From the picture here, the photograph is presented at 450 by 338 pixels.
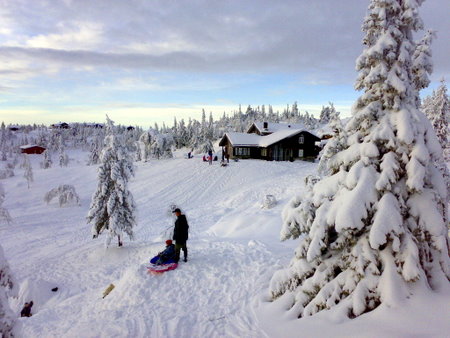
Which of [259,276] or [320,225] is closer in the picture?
[320,225]

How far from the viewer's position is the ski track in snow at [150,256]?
27.6 ft

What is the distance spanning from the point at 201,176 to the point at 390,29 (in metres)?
35.2

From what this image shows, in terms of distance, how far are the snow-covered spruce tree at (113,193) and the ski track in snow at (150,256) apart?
5.75 feet

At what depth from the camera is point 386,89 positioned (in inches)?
280

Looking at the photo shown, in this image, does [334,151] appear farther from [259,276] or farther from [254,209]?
[254,209]

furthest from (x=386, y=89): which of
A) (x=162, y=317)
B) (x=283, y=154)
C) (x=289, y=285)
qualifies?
(x=283, y=154)

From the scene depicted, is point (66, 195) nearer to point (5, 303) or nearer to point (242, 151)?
point (242, 151)

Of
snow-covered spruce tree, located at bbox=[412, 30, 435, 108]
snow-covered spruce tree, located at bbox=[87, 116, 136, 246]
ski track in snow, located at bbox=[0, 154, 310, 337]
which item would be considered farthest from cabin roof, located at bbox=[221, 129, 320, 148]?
snow-covered spruce tree, located at bbox=[412, 30, 435, 108]

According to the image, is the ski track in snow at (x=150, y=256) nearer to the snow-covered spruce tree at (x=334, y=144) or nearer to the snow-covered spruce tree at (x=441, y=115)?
the snow-covered spruce tree at (x=334, y=144)

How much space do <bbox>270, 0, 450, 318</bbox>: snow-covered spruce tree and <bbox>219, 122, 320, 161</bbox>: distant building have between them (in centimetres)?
4395

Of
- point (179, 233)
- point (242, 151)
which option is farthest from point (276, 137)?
point (179, 233)

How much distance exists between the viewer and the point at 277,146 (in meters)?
52.4

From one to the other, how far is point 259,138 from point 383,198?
165 ft

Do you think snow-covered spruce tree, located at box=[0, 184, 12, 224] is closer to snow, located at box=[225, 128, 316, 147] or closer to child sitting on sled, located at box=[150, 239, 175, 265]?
child sitting on sled, located at box=[150, 239, 175, 265]
